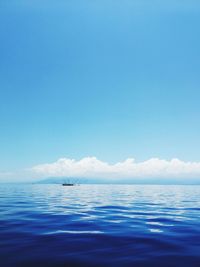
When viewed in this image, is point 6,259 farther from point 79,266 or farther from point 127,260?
point 127,260

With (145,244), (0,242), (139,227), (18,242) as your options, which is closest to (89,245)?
(145,244)

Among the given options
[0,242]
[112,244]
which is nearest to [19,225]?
[0,242]

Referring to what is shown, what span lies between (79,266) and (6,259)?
8.01 ft

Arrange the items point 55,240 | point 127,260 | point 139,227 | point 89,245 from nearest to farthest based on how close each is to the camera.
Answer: point 127,260
point 89,245
point 55,240
point 139,227

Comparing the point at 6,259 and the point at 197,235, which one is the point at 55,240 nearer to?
the point at 6,259

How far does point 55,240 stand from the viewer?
921 centimetres

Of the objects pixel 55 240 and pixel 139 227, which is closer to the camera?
pixel 55 240

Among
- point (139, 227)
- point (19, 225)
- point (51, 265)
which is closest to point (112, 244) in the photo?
point (51, 265)

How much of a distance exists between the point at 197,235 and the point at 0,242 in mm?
9174

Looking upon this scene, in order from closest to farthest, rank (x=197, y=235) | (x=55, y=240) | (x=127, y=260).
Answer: (x=127, y=260), (x=55, y=240), (x=197, y=235)

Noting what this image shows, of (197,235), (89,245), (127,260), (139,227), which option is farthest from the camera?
(139,227)

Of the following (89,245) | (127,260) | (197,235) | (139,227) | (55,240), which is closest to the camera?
(127,260)

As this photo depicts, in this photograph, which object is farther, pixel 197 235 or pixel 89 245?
pixel 197 235

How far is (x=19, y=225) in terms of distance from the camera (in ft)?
40.0
